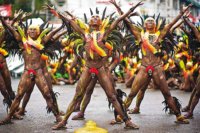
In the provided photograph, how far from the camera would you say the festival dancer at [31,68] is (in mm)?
10062

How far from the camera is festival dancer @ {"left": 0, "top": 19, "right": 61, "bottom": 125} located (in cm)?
1006

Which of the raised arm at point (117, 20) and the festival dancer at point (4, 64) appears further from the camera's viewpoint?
the festival dancer at point (4, 64)

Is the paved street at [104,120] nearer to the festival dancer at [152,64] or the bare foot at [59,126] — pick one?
the bare foot at [59,126]

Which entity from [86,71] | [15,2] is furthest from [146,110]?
[15,2]

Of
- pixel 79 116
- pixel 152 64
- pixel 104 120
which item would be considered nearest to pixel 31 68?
pixel 79 116

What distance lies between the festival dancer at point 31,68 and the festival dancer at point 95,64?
0.85 m

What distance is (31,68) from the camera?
10148 millimetres

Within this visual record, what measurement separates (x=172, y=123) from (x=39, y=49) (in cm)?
320

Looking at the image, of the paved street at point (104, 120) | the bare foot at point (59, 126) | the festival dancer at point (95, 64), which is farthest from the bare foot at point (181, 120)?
the bare foot at point (59, 126)

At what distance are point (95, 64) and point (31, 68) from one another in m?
1.46

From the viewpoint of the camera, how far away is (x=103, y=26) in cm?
991

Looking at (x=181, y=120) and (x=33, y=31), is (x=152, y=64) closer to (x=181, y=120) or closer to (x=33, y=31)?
(x=181, y=120)

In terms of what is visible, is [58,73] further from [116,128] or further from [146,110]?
[116,128]

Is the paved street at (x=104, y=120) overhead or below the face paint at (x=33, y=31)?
below
